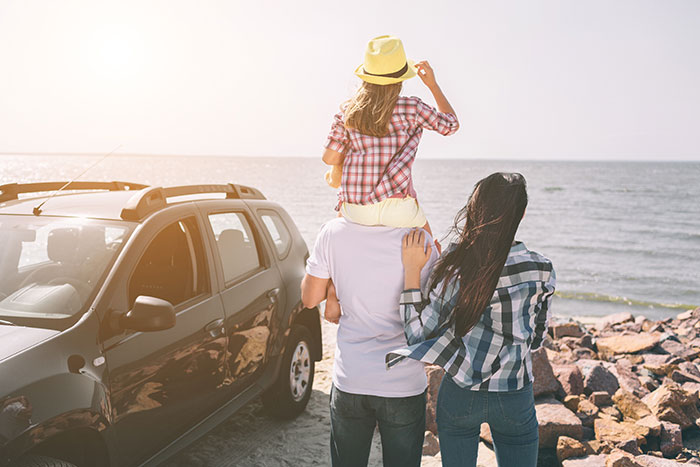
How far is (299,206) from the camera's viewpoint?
1709 inches

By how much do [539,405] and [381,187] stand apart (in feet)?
9.77

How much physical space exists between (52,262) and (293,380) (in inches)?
86.0

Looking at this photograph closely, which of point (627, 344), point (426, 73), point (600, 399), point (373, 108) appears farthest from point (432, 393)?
point (627, 344)

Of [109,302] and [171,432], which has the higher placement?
[109,302]

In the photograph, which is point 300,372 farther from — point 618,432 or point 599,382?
point 599,382

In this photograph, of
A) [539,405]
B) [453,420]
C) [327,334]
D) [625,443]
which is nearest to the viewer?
[453,420]

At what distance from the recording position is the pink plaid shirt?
98.7 inches

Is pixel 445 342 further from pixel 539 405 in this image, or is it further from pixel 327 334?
pixel 327 334

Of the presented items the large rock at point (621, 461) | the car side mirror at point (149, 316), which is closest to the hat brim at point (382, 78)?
the car side mirror at point (149, 316)

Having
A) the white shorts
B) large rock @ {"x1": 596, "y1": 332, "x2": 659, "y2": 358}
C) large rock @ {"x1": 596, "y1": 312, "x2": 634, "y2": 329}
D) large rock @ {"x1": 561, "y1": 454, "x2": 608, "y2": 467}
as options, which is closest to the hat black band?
the white shorts

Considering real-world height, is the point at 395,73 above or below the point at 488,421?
above

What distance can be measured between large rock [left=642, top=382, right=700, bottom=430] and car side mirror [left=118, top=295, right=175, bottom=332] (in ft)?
12.9

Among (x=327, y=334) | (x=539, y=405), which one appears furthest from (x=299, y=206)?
(x=539, y=405)

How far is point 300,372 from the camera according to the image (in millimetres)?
4898
